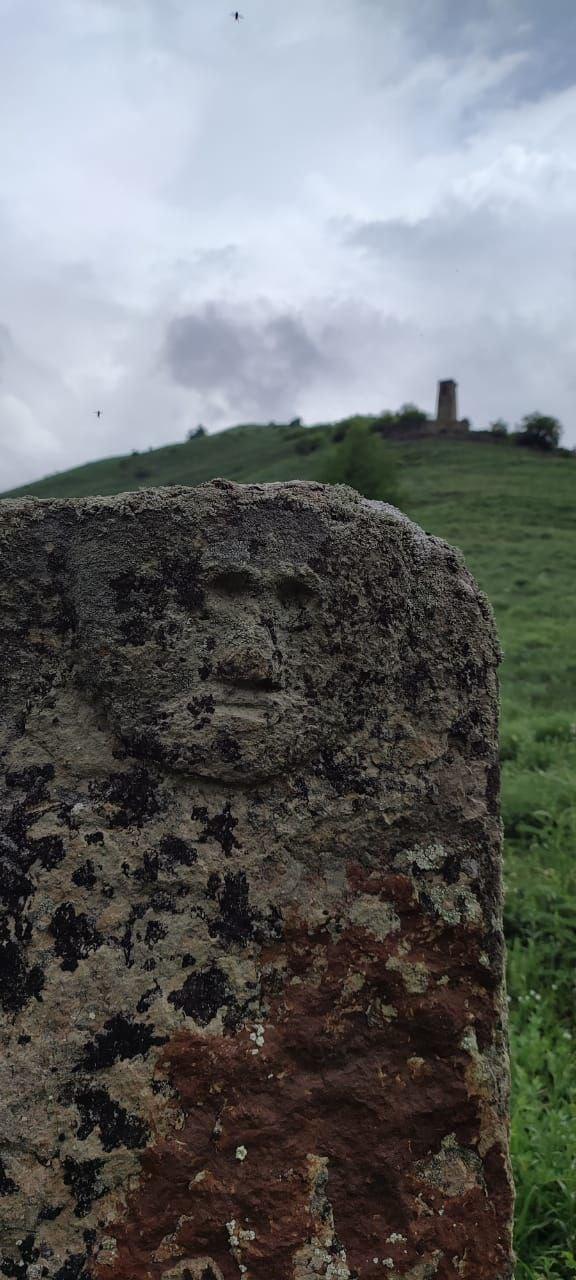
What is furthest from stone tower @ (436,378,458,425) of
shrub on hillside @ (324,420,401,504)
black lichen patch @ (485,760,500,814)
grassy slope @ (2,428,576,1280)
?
black lichen patch @ (485,760,500,814)

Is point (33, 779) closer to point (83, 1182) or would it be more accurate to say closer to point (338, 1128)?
point (83, 1182)

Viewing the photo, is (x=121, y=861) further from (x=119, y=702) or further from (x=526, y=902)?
(x=526, y=902)

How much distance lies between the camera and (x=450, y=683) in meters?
2.35

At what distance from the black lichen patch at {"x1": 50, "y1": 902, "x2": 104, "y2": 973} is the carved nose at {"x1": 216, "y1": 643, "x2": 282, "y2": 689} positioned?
61cm

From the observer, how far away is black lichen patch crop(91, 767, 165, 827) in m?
2.09

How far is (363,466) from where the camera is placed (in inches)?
1156

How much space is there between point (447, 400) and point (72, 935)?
5178 cm

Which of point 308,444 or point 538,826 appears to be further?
point 308,444

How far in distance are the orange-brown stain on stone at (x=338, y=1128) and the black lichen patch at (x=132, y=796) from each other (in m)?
0.42

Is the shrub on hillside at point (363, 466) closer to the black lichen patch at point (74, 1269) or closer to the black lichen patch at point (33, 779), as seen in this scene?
the black lichen patch at point (33, 779)

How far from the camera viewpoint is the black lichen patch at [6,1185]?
1.86 m

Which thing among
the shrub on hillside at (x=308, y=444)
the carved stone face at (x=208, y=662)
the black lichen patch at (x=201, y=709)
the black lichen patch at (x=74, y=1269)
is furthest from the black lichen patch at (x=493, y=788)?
the shrub on hillside at (x=308, y=444)

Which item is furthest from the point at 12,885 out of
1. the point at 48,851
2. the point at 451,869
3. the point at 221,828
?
the point at 451,869

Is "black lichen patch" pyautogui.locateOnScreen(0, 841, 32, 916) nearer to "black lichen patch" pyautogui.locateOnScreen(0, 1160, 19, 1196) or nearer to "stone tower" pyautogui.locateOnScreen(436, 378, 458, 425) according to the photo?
"black lichen patch" pyautogui.locateOnScreen(0, 1160, 19, 1196)
